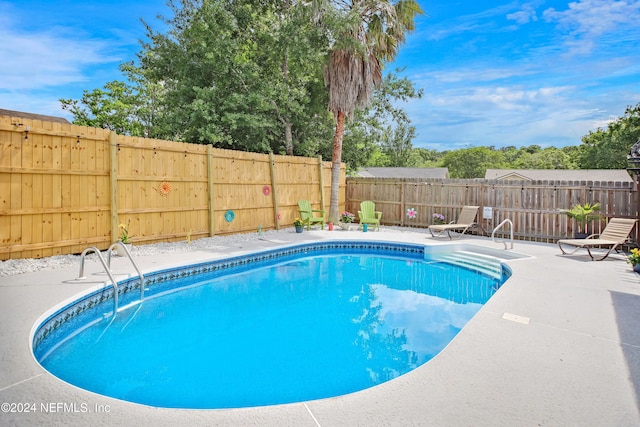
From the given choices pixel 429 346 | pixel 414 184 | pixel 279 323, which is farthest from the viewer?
pixel 414 184

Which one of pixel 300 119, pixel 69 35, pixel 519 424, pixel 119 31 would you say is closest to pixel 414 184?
pixel 300 119

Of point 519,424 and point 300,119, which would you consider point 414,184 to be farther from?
point 519,424

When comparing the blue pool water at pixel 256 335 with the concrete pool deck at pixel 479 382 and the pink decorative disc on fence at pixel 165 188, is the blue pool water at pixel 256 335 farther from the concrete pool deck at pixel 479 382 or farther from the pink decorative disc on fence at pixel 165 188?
the pink decorative disc on fence at pixel 165 188

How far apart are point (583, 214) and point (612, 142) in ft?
78.8

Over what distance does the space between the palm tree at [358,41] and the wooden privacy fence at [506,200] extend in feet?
9.34

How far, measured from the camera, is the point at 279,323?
14.7ft

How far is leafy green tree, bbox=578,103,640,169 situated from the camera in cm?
2344

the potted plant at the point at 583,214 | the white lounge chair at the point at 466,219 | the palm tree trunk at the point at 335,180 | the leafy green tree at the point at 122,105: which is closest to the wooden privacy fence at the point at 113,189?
the palm tree trunk at the point at 335,180

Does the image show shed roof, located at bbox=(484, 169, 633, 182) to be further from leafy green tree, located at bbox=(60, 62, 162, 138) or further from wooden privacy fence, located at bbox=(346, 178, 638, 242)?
leafy green tree, located at bbox=(60, 62, 162, 138)

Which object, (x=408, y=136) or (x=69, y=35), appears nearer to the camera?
(x=69, y=35)

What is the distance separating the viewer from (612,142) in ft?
87.2

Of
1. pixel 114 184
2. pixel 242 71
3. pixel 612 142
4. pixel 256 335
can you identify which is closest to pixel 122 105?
pixel 242 71

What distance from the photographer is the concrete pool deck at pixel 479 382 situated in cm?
209

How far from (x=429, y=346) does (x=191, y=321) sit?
2.73 meters
